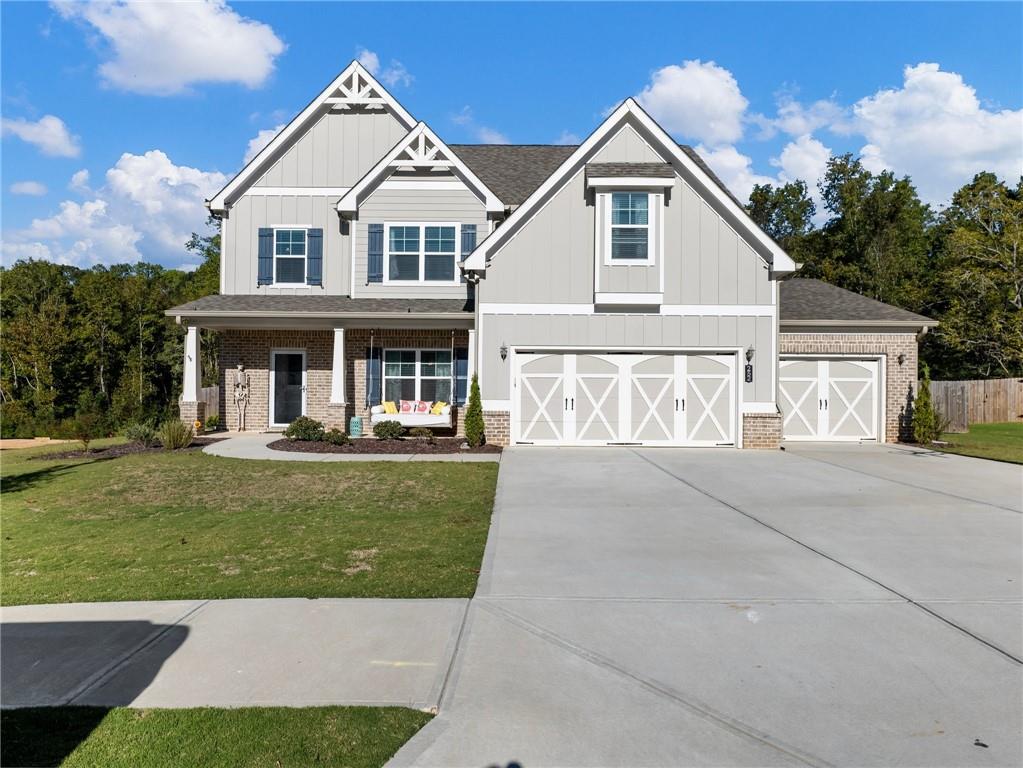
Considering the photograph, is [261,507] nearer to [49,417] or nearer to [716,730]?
[716,730]

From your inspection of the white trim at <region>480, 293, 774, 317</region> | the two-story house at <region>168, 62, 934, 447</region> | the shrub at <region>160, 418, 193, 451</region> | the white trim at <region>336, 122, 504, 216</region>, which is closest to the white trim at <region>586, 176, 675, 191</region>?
the two-story house at <region>168, 62, 934, 447</region>

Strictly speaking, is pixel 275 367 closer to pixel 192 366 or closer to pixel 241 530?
pixel 192 366

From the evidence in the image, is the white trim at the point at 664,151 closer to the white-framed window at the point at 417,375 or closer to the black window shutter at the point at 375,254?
the white-framed window at the point at 417,375

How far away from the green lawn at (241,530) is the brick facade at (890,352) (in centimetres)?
961

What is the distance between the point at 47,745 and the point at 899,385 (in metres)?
18.5

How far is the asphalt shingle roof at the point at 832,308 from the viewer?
55.0 ft

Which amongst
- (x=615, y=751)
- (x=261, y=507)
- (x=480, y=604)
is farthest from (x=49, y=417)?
(x=615, y=751)

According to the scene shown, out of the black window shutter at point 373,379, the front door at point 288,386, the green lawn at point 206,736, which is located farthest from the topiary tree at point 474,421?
the green lawn at point 206,736

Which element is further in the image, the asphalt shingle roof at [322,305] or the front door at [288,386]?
the front door at [288,386]

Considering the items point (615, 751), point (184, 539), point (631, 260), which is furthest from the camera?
point (631, 260)

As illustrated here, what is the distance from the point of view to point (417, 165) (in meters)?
17.5

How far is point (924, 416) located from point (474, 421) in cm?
1118

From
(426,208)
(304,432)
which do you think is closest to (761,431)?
(426,208)

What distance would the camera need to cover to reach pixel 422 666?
3984 mm
